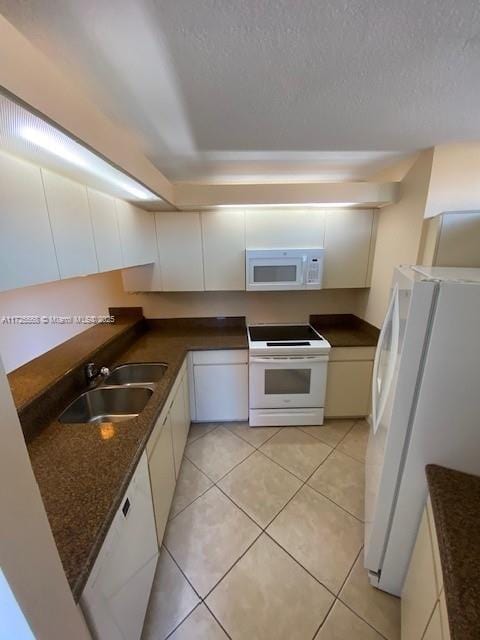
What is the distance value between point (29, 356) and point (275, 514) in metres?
2.68

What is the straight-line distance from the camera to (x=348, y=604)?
3.99 feet

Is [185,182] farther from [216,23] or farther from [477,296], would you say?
[477,296]

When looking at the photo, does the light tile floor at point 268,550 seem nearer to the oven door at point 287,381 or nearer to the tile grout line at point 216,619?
the tile grout line at point 216,619

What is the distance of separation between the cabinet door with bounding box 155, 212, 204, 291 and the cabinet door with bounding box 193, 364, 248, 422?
781 mm

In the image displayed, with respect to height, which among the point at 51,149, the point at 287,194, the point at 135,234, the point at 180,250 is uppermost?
the point at 287,194

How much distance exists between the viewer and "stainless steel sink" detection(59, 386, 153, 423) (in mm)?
1595

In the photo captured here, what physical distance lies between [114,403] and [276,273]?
162 centimetres

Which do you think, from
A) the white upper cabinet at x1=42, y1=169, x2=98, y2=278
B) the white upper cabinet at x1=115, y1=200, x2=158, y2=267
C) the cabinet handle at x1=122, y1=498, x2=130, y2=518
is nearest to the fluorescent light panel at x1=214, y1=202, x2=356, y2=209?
the white upper cabinet at x1=115, y1=200, x2=158, y2=267

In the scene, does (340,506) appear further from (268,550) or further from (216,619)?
(216,619)

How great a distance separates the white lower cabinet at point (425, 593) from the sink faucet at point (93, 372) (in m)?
1.85

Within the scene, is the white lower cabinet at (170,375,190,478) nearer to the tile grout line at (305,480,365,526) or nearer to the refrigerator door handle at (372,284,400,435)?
the tile grout line at (305,480,365,526)

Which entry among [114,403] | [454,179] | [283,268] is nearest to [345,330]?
[283,268]

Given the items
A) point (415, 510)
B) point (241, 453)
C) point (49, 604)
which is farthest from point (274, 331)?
point (49, 604)

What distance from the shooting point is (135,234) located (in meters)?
→ 1.87
